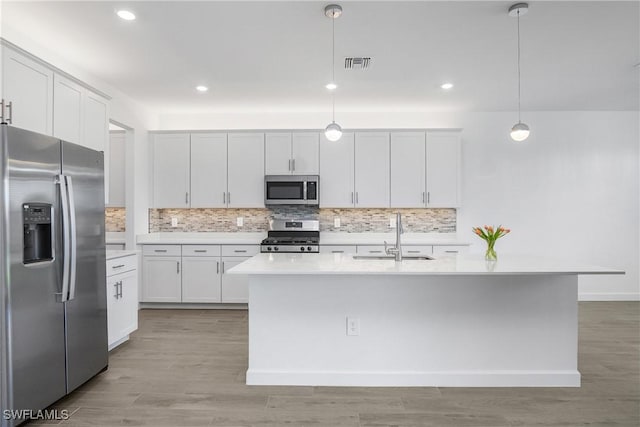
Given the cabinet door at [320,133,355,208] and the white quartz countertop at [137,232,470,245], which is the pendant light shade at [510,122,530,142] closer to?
the white quartz countertop at [137,232,470,245]

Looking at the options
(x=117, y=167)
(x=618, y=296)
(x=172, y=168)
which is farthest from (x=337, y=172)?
(x=618, y=296)

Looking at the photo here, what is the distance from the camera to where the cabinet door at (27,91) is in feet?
8.70

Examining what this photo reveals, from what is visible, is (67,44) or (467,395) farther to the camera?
(67,44)

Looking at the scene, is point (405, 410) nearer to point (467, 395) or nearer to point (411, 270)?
point (467, 395)

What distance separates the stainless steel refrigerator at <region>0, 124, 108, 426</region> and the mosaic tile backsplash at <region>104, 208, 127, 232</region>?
9.09 feet

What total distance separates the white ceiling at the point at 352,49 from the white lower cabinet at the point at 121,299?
193 cm

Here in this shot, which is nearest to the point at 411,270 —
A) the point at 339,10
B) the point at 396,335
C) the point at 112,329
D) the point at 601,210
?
the point at 396,335

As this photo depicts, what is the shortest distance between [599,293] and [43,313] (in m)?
6.45

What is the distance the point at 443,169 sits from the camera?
17.3 feet

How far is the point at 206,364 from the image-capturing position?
3.26 metres

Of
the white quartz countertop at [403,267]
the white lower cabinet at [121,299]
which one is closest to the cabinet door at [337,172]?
the white quartz countertop at [403,267]

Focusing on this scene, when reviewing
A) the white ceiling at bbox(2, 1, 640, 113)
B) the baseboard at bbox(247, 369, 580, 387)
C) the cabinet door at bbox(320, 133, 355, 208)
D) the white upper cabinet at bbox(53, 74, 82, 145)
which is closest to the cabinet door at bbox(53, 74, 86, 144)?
the white upper cabinet at bbox(53, 74, 82, 145)

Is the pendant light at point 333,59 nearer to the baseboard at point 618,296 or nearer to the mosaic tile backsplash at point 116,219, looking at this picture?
the mosaic tile backsplash at point 116,219

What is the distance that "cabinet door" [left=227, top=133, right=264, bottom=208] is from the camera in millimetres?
5352
